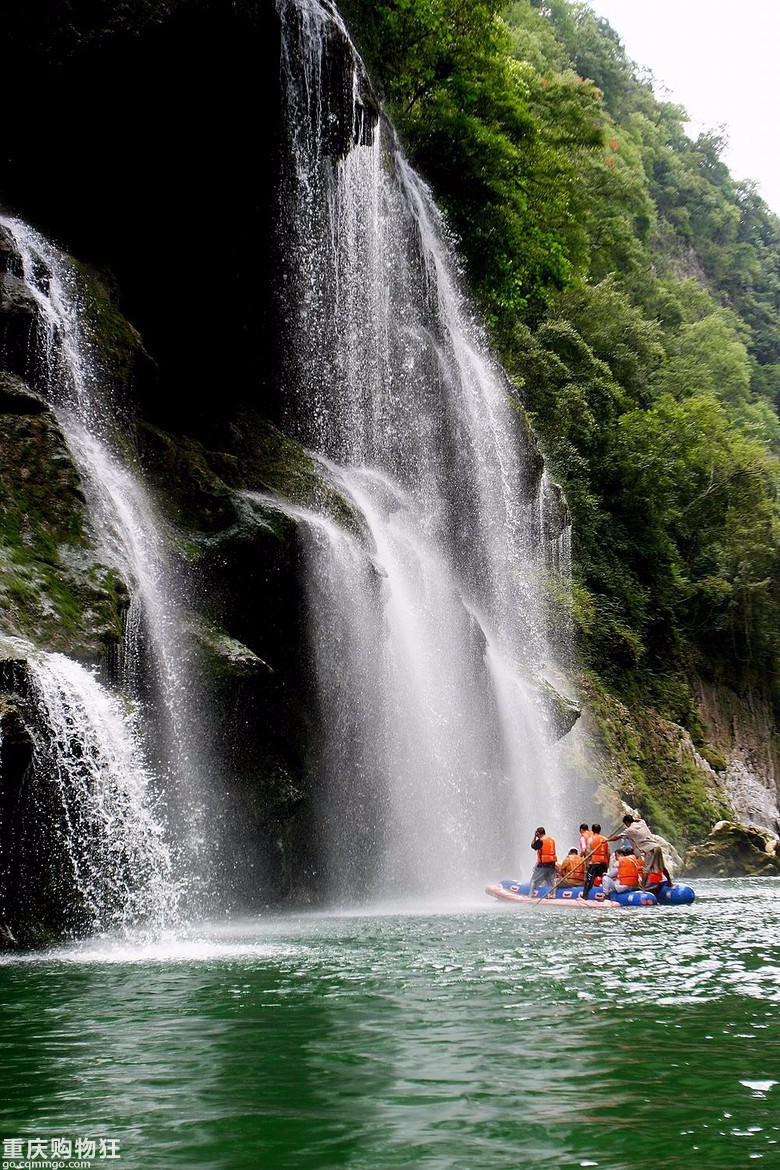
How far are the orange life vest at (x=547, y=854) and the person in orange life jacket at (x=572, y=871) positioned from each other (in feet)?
0.99

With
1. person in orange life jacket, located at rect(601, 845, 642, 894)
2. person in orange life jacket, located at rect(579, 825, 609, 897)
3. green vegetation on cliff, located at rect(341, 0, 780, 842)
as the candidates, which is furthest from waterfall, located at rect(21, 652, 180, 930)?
green vegetation on cliff, located at rect(341, 0, 780, 842)

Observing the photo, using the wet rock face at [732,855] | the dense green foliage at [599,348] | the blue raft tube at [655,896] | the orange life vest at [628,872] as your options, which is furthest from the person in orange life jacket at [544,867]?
the dense green foliage at [599,348]

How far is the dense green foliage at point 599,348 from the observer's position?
2264 centimetres

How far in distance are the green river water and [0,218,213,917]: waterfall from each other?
3.41m

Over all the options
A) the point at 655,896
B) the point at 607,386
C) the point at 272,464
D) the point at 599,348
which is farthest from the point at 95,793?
the point at 599,348

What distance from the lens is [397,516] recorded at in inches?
725

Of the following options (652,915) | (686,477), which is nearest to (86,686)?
(652,915)

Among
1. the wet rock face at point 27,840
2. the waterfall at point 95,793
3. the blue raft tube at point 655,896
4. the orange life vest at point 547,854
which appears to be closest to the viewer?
the wet rock face at point 27,840

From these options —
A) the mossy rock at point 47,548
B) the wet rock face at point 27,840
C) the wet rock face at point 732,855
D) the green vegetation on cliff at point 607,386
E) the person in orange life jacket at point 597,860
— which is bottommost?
the wet rock face at point 732,855

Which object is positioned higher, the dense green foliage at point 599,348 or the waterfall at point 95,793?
the dense green foliage at point 599,348

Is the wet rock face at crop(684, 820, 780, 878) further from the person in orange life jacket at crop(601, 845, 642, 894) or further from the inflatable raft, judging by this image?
the person in orange life jacket at crop(601, 845, 642, 894)

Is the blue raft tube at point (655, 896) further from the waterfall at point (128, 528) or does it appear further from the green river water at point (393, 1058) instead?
the green river water at point (393, 1058)

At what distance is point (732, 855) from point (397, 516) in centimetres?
1425

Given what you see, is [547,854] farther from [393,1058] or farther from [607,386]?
[607,386]
